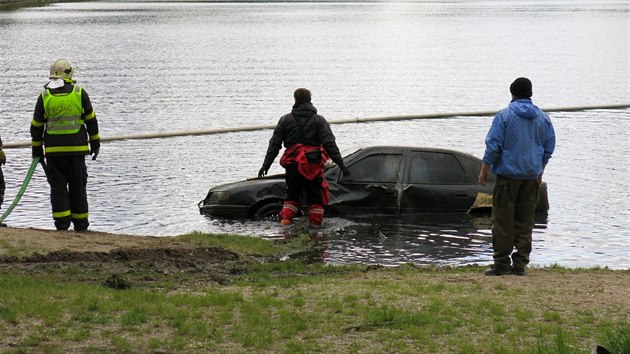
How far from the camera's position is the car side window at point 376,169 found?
17859 mm

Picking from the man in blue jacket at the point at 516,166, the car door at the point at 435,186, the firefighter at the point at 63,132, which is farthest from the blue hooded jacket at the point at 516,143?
the car door at the point at 435,186

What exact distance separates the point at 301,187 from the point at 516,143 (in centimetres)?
544

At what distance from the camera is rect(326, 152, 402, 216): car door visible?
58.3 feet

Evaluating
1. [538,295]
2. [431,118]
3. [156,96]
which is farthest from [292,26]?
[538,295]

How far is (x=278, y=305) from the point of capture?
10102 mm

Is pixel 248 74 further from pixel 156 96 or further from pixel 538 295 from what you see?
pixel 538 295

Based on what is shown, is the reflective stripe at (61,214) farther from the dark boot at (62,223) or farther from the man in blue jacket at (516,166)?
the man in blue jacket at (516,166)

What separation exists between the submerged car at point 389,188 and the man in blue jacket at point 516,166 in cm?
560

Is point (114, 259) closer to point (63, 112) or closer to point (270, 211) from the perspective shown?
point (63, 112)

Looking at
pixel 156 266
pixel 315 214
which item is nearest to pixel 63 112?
pixel 156 266

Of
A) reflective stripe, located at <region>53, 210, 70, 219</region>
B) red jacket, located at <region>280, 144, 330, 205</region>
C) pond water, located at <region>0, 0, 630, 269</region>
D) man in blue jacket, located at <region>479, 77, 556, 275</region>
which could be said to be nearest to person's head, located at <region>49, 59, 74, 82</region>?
reflective stripe, located at <region>53, 210, 70, 219</region>

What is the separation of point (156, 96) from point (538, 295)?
32.8 metres

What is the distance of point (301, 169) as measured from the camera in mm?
16719

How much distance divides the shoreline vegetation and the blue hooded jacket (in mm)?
1099
